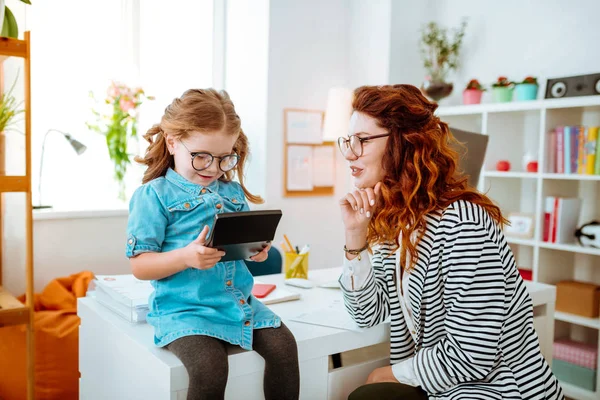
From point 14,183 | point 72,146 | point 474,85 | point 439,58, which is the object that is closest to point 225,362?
point 14,183

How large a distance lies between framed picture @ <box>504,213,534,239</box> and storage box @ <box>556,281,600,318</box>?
1.07 feet

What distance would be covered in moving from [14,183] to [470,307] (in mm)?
1663

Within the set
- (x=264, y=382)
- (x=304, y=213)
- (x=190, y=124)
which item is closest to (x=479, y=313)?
(x=264, y=382)

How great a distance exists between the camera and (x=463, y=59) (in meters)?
3.82

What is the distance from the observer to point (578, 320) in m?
2.93

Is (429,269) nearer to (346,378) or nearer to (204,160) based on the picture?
(346,378)

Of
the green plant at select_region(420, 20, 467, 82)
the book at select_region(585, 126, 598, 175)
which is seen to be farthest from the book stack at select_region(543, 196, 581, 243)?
the green plant at select_region(420, 20, 467, 82)

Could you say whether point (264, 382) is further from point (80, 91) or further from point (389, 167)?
point (80, 91)

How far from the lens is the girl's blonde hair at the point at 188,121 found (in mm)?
1348

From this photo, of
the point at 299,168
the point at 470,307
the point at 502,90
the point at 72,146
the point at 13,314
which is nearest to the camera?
the point at 470,307

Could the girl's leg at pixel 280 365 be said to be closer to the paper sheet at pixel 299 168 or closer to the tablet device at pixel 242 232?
the tablet device at pixel 242 232

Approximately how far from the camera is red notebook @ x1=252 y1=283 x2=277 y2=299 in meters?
1.73

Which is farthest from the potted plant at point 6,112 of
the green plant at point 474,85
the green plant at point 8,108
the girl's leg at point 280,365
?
the green plant at point 474,85

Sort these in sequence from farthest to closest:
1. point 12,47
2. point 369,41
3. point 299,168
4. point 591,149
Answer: point 369,41, point 299,168, point 591,149, point 12,47
